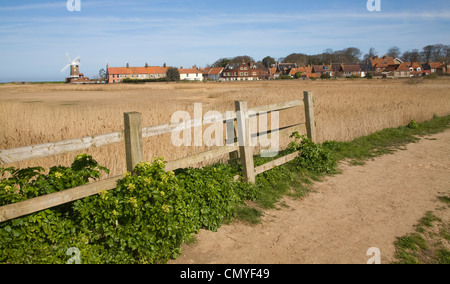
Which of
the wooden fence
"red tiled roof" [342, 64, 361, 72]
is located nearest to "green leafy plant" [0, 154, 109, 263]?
the wooden fence

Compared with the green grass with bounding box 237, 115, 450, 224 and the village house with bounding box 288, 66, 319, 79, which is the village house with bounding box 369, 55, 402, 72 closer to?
the village house with bounding box 288, 66, 319, 79

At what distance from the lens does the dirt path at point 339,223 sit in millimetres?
4578

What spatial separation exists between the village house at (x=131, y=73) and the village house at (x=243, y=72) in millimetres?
24458

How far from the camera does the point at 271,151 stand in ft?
27.8

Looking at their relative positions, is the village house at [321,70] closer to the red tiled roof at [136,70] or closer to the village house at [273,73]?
the village house at [273,73]

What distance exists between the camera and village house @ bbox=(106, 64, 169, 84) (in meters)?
121

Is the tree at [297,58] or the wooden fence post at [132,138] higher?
the tree at [297,58]

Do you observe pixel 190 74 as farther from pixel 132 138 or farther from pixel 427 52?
pixel 132 138

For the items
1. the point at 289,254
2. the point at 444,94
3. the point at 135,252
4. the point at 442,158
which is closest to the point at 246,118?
the point at 289,254

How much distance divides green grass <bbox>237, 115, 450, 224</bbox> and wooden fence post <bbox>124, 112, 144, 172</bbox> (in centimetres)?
205

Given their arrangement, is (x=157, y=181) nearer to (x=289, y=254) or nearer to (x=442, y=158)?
(x=289, y=254)

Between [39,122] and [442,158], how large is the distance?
46.7ft

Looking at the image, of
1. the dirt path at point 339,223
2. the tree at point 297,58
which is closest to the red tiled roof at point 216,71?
the tree at point 297,58

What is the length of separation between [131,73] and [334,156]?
122 m
